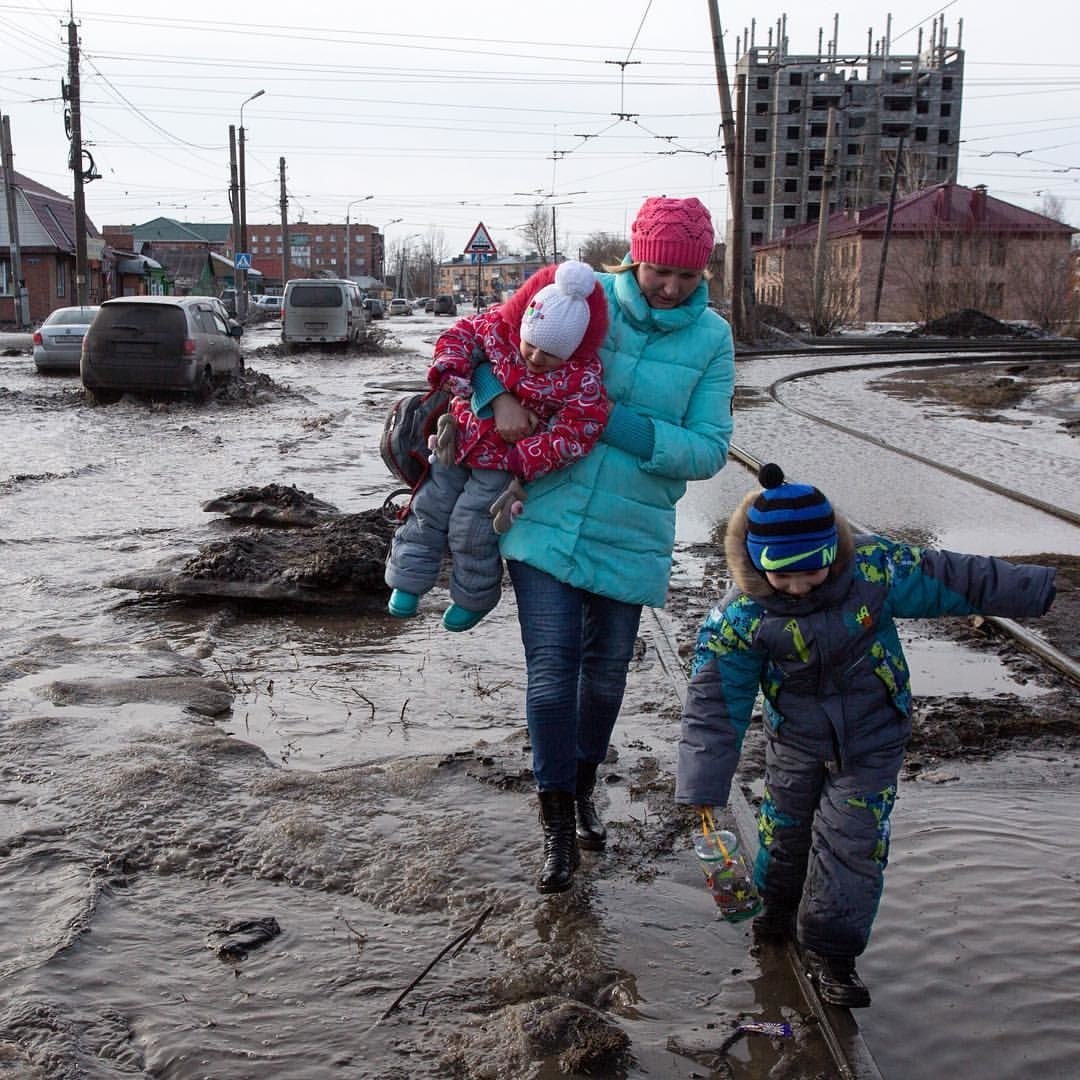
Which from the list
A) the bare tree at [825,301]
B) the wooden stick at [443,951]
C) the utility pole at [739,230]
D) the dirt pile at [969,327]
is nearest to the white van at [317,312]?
the utility pole at [739,230]

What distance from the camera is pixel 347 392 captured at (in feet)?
72.4

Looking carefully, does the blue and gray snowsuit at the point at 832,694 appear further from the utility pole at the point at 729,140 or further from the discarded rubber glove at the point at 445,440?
the utility pole at the point at 729,140

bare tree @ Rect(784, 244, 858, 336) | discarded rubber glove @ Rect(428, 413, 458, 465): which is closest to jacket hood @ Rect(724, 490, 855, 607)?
discarded rubber glove @ Rect(428, 413, 458, 465)

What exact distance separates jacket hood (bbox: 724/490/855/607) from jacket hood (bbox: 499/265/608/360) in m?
0.65

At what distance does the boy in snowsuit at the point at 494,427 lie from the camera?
3.25 m

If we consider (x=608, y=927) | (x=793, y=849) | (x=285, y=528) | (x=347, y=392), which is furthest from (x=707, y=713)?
(x=347, y=392)

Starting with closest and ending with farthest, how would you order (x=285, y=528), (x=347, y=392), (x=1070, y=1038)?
(x=1070, y=1038) < (x=285, y=528) < (x=347, y=392)

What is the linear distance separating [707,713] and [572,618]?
61 centimetres

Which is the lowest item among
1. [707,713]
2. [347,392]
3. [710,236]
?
[347,392]

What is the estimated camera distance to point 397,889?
3404 mm

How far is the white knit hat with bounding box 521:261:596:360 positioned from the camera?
3.21 meters

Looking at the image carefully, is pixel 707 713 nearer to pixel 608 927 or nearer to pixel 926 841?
pixel 608 927

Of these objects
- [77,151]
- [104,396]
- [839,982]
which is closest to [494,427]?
[839,982]

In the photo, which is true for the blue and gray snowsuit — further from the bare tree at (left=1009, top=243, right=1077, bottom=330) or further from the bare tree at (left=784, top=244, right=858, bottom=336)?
the bare tree at (left=1009, top=243, right=1077, bottom=330)
